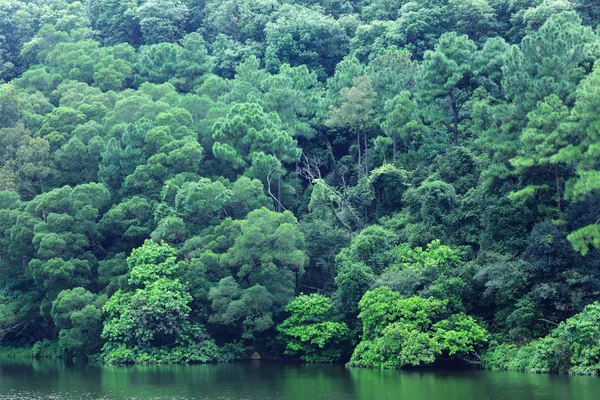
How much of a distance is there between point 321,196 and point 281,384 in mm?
A: 15818

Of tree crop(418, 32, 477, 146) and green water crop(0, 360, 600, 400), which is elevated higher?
tree crop(418, 32, 477, 146)

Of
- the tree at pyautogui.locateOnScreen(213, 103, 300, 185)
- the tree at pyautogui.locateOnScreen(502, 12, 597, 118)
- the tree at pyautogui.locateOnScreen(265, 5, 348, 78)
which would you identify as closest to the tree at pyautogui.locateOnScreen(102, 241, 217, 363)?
the tree at pyautogui.locateOnScreen(213, 103, 300, 185)

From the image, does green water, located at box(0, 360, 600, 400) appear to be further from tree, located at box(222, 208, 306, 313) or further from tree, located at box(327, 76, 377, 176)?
tree, located at box(327, 76, 377, 176)

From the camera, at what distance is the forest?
3481cm

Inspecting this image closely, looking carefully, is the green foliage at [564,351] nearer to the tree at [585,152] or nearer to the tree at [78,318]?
the tree at [585,152]

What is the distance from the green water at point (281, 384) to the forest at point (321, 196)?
6.73 ft

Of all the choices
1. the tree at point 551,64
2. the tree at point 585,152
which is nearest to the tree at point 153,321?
the tree at point 551,64

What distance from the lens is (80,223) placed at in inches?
1783

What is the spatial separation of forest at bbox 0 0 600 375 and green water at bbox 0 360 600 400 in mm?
2052

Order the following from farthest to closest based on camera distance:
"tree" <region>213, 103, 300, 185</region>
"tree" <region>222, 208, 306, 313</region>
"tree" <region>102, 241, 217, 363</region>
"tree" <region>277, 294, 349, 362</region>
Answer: "tree" <region>213, 103, 300, 185</region> → "tree" <region>222, 208, 306, 313</region> → "tree" <region>102, 241, 217, 363</region> → "tree" <region>277, 294, 349, 362</region>

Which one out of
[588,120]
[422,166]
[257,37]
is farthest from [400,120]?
[257,37]

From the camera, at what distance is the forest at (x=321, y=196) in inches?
1371

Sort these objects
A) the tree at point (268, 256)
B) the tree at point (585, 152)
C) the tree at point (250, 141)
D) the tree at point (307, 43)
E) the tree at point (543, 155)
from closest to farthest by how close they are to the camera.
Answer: the tree at point (585, 152) < the tree at point (543, 155) < the tree at point (268, 256) < the tree at point (250, 141) < the tree at point (307, 43)

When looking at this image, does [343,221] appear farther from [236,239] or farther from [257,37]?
[257,37]
